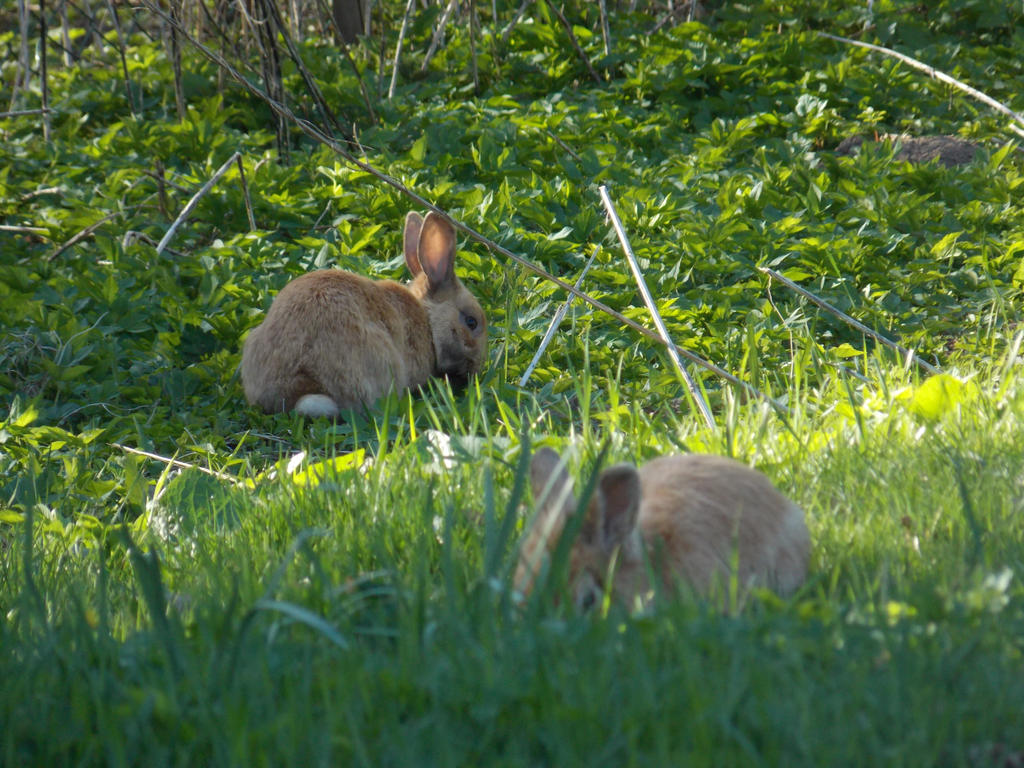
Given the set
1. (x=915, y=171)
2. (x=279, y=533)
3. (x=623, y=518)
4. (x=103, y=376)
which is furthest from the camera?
(x=915, y=171)

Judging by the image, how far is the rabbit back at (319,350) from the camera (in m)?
4.72

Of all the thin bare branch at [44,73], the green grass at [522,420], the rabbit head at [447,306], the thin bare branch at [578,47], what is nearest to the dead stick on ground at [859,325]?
the green grass at [522,420]

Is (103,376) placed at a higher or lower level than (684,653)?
lower

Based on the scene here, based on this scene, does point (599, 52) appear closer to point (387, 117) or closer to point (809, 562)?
point (387, 117)

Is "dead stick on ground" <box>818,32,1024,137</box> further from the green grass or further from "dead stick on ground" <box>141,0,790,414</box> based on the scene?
"dead stick on ground" <box>141,0,790,414</box>

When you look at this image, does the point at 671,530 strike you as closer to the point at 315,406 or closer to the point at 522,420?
the point at 522,420

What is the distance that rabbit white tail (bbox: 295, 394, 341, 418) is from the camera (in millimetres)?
4660

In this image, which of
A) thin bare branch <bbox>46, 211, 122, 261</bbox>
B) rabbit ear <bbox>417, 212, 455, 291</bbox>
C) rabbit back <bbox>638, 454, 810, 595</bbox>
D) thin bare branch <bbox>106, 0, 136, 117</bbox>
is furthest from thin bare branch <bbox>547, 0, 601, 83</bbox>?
rabbit back <bbox>638, 454, 810, 595</bbox>

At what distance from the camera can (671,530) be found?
8.09 ft

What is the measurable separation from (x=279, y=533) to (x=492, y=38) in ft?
19.8

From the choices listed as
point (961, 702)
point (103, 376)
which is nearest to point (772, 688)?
point (961, 702)

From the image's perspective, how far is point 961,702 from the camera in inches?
67.8

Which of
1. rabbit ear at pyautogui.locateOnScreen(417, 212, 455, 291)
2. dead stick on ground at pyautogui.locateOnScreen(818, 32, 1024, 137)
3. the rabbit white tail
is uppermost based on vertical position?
dead stick on ground at pyautogui.locateOnScreen(818, 32, 1024, 137)

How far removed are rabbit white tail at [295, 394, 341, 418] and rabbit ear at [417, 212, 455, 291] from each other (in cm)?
106
